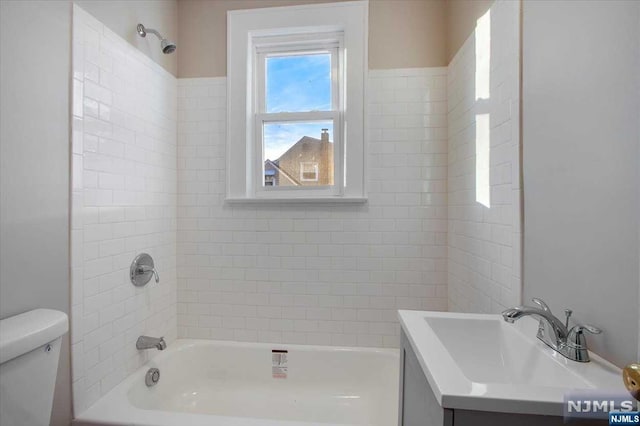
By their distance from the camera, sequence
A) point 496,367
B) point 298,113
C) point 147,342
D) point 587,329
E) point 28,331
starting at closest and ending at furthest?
point 587,329, point 28,331, point 496,367, point 147,342, point 298,113

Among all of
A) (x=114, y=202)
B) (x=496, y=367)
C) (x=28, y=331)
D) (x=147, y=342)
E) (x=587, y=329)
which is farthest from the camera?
(x=147, y=342)

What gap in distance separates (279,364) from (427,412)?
4.24ft

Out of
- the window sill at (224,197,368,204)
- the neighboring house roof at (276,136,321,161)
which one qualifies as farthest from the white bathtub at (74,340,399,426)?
the neighboring house roof at (276,136,321,161)

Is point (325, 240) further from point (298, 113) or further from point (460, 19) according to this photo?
point (460, 19)

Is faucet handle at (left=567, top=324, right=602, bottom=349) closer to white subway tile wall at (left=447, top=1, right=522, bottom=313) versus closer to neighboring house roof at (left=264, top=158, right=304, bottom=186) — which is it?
white subway tile wall at (left=447, top=1, right=522, bottom=313)

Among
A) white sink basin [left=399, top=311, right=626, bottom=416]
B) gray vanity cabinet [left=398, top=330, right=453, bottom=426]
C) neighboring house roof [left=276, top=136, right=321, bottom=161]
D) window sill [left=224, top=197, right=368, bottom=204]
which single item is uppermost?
neighboring house roof [left=276, top=136, right=321, bottom=161]

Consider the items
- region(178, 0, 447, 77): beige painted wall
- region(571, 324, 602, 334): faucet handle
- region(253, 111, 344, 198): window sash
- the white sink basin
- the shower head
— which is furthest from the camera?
region(253, 111, 344, 198): window sash

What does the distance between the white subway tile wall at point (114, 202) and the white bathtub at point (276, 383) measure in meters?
0.24

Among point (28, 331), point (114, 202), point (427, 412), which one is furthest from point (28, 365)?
point (427, 412)

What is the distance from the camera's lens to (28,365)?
2.89ft

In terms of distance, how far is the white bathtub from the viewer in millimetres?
1691

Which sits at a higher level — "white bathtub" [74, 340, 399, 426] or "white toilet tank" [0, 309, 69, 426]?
"white toilet tank" [0, 309, 69, 426]

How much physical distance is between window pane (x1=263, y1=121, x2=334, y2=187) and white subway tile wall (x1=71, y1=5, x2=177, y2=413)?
0.66 meters

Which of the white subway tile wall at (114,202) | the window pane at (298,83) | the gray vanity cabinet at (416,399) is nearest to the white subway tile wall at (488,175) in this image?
the gray vanity cabinet at (416,399)
